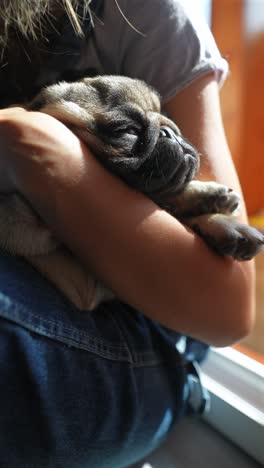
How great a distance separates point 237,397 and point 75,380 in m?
0.43

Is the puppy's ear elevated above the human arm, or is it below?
above

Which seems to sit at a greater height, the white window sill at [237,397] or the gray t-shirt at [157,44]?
the gray t-shirt at [157,44]

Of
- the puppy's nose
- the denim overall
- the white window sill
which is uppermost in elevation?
the puppy's nose

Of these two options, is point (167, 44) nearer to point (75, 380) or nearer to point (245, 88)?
point (75, 380)

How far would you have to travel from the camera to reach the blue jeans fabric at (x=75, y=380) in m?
0.56

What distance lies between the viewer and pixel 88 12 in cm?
78

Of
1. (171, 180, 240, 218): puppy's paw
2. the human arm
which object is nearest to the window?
the human arm

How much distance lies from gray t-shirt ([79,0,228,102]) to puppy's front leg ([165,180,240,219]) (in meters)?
0.20

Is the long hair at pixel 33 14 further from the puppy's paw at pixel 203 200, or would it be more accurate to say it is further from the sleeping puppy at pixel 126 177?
the puppy's paw at pixel 203 200

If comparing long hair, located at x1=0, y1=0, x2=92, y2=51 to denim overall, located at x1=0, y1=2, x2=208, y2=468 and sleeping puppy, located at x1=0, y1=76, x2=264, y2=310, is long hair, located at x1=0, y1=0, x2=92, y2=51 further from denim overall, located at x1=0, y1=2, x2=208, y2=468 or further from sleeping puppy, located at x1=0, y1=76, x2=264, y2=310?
denim overall, located at x1=0, y1=2, x2=208, y2=468

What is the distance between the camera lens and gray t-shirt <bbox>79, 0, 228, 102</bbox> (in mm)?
768

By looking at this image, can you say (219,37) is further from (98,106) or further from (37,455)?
(37,455)

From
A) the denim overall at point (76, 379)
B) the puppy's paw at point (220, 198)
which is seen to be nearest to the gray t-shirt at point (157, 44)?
the puppy's paw at point (220, 198)

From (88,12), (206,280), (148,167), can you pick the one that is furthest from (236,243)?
(88,12)
